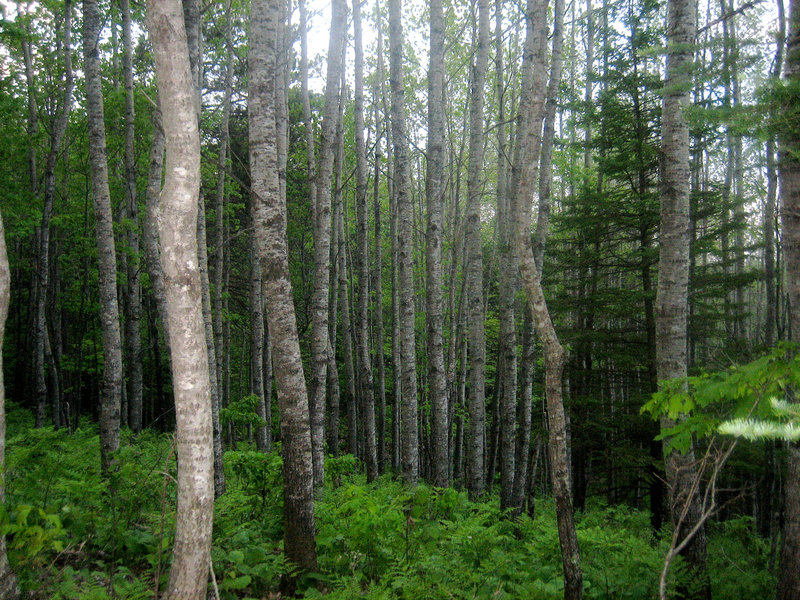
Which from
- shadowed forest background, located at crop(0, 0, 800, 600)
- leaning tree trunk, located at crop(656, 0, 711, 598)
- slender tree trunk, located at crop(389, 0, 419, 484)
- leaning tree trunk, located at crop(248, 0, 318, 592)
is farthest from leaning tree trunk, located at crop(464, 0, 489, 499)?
leaning tree trunk, located at crop(248, 0, 318, 592)

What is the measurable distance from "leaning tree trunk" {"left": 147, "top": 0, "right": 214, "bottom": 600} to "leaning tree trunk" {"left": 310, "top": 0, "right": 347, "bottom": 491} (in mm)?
3679

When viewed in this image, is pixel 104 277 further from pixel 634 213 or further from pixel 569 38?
pixel 569 38

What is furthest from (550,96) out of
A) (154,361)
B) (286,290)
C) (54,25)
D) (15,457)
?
(154,361)

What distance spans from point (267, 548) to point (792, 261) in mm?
5077

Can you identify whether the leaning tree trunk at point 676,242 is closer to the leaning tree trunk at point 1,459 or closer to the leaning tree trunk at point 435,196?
the leaning tree trunk at point 435,196

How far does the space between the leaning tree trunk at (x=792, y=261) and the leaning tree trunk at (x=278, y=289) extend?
3693 mm

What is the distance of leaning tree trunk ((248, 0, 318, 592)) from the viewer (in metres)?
4.37

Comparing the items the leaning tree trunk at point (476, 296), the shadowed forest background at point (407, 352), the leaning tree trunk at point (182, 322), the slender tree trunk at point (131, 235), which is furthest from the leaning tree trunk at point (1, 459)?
the slender tree trunk at point (131, 235)

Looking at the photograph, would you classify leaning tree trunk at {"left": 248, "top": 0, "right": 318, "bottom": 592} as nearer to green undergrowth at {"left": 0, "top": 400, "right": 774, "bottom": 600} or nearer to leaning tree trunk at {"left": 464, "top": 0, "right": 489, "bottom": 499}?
green undergrowth at {"left": 0, "top": 400, "right": 774, "bottom": 600}

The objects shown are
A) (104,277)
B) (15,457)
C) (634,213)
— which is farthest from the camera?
(634,213)

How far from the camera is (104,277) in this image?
7.18 metres

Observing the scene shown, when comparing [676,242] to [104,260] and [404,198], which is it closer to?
[404,198]

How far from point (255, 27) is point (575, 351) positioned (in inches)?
379

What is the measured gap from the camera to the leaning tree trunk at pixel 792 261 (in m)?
3.83
